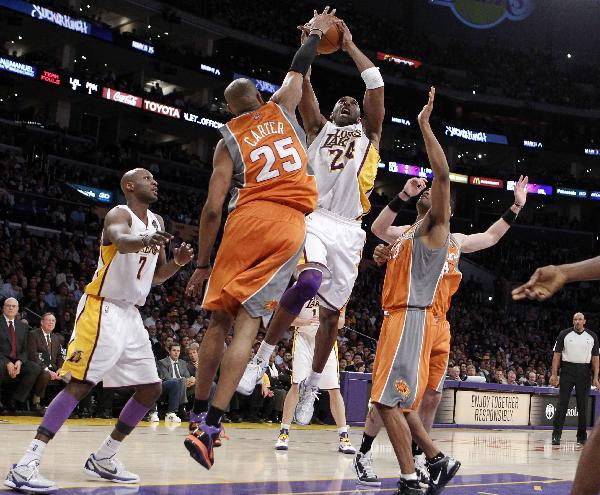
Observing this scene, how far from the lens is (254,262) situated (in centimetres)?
473

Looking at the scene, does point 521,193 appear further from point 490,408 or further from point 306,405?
point 490,408

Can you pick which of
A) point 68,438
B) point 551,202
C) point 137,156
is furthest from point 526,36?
point 68,438

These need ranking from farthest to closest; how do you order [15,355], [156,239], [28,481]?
[15,355], [156,239], [28,481]

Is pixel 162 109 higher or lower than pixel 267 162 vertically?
higher

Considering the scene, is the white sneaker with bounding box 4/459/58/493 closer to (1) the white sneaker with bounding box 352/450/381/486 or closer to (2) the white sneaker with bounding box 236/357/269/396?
(2) the white sneaker with bounding box 236/357/269/396

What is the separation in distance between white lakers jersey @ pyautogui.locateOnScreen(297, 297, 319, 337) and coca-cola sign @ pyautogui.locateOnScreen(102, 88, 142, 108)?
2291 cm

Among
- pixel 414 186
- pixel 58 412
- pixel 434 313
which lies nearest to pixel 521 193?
pixel 414 186

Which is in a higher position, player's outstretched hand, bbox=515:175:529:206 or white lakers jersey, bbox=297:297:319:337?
player's outstretched hand, bbox=515:175:529:206

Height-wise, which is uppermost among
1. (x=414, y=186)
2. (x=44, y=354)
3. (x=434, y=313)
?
(x=414, y=186)

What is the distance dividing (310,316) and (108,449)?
13.1ft

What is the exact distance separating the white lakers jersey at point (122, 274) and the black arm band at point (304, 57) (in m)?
1.59

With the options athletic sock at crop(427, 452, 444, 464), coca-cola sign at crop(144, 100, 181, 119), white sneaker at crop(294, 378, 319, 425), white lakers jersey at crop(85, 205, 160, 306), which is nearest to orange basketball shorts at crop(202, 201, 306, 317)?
white lakers jersey at crop(85, 205, 160, 306)

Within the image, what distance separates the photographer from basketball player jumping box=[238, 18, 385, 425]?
579cm

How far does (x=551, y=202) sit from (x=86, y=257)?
3120cm
